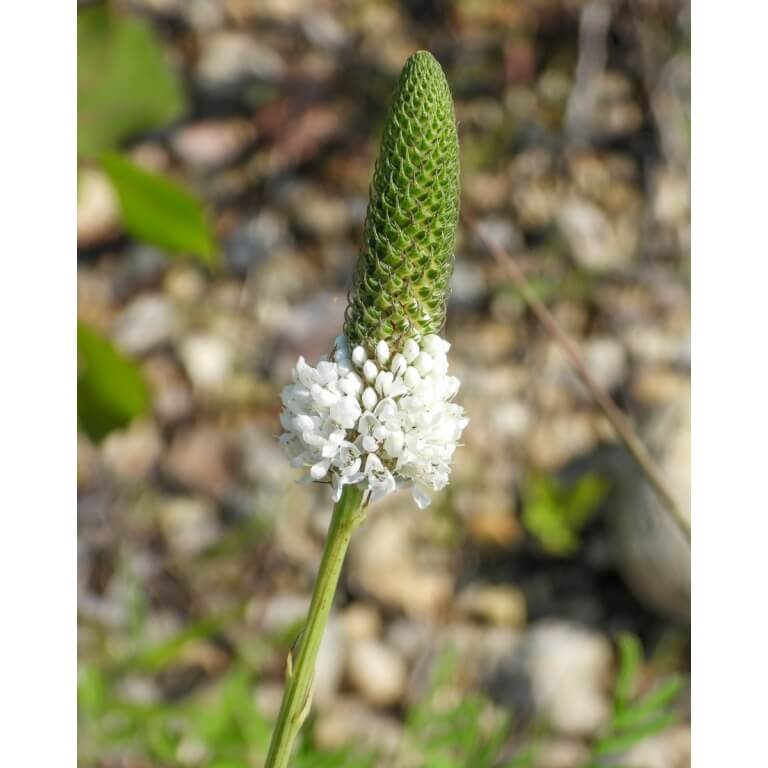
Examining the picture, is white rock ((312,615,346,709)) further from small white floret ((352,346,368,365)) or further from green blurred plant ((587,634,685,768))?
small white floret ((352,346,368,365))

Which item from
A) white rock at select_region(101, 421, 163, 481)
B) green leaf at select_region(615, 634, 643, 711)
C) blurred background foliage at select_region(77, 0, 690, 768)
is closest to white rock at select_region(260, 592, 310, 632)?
blurred background foliage at select_region(77, 0, 690, 768)

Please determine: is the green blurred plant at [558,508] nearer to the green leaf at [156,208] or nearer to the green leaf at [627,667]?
the green leaf at [627,667]

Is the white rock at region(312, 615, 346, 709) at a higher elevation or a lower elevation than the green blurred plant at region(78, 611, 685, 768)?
higher

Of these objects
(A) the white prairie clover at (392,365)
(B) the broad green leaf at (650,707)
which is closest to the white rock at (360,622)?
(B) the broad green leaf at (650,707)
